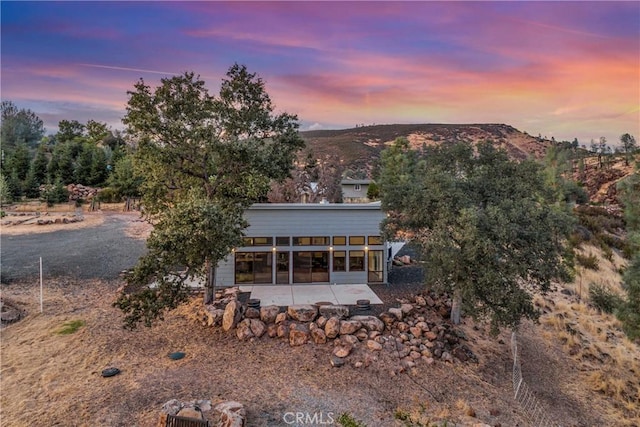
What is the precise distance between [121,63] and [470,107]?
32.8 metres

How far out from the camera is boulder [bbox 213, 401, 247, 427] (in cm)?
701

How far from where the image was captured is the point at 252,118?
13.3m

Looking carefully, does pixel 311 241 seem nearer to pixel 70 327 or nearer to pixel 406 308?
pixel 406 308

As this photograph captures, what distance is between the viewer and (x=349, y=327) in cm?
1130

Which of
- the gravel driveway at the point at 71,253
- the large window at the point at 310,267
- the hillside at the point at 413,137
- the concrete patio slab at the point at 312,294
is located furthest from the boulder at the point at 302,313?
the hillside at the point at 413,137

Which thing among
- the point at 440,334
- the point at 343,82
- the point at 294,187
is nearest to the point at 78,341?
the point at 440,334

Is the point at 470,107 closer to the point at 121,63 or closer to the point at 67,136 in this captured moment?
the point at 121,63

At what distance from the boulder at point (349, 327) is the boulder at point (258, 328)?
255cm

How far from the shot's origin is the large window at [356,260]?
637 inches

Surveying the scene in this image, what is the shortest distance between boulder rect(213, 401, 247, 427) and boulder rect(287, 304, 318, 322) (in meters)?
4.21

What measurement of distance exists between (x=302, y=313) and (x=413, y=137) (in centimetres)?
8891

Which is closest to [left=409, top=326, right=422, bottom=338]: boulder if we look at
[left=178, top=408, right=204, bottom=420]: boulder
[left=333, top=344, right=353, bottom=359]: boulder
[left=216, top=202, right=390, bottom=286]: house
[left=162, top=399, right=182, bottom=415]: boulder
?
[left=333, top=344, right=353, bottom=359]: boulder

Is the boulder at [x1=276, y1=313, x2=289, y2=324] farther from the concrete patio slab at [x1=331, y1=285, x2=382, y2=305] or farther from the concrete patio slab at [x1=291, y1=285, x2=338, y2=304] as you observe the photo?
the concrete patio slab at [x1=331, y1=285, x2=382, y2=305]

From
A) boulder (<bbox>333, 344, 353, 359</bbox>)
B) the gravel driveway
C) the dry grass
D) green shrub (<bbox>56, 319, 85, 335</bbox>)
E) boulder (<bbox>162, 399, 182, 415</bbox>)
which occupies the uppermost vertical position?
the gravel driveway
